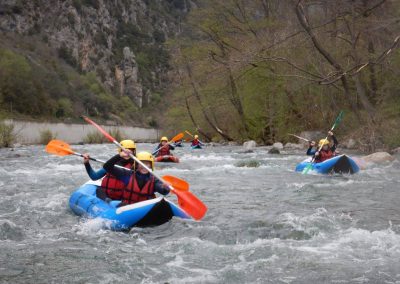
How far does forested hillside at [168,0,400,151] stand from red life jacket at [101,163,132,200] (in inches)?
289

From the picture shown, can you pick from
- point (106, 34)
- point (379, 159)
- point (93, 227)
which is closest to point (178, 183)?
point (93, 227)

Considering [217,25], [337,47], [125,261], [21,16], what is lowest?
[125,261]

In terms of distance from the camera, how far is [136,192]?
6668 mm

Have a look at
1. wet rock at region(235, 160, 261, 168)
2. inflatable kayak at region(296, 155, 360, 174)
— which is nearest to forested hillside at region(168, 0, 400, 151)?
inflatable kayak at region(296, 155, 360, 174)

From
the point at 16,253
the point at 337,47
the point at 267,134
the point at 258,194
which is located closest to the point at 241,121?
the point at 267,134

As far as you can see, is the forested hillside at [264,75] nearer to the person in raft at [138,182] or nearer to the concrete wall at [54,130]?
the concrete wall at [54,130]

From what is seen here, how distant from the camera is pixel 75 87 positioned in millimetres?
61750

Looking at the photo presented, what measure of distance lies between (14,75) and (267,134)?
2461 centimetres

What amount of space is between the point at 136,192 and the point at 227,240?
157 centimetres

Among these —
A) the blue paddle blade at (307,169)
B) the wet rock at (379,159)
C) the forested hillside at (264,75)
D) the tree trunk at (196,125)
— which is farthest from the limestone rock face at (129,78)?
the blue paddle blade at (307,169)

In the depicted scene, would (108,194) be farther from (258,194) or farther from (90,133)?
(90,133)

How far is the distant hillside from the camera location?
44.3 m

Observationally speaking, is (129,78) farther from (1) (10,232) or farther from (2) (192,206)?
(1) (10,232)

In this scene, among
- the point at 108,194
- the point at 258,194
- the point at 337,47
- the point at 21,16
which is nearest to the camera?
the point at 108,194
